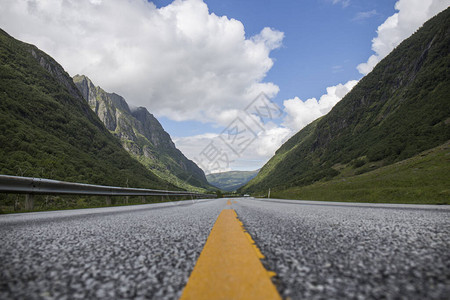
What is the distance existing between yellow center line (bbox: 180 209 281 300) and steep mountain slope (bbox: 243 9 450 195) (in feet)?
284

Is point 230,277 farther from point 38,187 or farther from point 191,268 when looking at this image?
point 38,187

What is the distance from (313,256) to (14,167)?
51498mm

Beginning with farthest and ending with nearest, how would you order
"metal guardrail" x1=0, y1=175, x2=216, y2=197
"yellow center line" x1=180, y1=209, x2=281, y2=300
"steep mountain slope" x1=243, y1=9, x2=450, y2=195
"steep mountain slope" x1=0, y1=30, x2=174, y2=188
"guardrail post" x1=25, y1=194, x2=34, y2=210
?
"steep mountain slope" x1=243, y1=9, x2=450, y2=195
"steep mountain slope" x1=0, y1=30, x2=174, y2=188
"guardrail post" x1=25, y1=194, x2=34, y2=210
"metal guardrail" x1=0, y1=175, x2=216, y2=197
"yellow center line" x1=180, y1=209, x2=281, y2=300

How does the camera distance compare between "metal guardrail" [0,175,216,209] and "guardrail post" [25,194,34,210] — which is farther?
"guardrail post" [25,194,34,210]

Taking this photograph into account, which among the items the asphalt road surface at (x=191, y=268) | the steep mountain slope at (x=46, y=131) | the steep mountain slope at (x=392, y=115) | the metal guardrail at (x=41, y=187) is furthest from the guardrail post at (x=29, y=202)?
the steep mountain slope at (x=392, y=115)

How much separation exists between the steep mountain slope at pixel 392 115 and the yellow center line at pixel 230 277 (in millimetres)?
86500

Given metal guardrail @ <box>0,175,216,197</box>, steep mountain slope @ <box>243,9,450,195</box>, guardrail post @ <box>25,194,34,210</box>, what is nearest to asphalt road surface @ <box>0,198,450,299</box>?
metal guardrail @ <box>0,175,216,197</box>

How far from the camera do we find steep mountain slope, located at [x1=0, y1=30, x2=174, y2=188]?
55719 mm

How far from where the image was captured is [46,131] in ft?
273

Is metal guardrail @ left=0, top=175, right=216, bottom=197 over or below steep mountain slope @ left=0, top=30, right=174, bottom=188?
below

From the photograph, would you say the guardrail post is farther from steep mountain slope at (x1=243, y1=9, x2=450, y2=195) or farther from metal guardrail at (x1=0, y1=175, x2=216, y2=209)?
steep mountain slope at (x1=243, y1=9, x2=450, y2=195)

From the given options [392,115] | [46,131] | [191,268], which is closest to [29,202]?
[191,268]

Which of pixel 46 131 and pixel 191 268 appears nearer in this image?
pixel 191 268

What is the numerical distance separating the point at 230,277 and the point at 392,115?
A: 5492 inches
